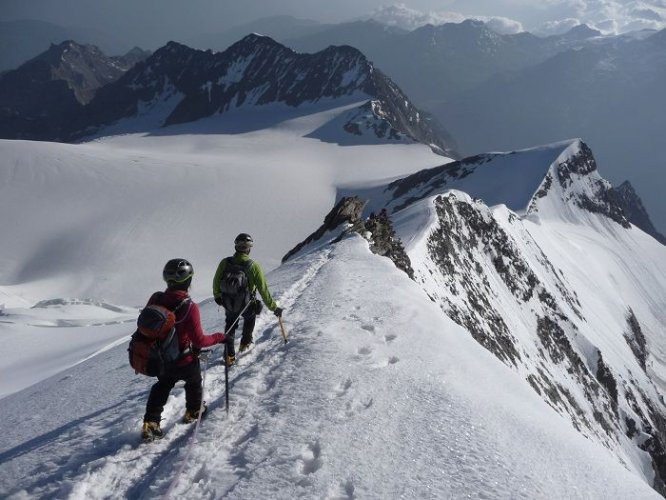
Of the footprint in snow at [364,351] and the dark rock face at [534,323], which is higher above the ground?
the footprint in snow at [364,351]

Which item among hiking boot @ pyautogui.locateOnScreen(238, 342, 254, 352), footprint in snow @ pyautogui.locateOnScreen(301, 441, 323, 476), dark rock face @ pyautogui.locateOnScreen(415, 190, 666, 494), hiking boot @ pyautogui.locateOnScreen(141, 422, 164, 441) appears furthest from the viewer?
dark rock face @ pyautogui.locateOnScreen(415, 190, 666, 494)

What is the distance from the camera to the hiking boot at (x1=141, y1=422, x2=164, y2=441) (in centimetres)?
557

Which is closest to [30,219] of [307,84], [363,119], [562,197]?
[562,197]

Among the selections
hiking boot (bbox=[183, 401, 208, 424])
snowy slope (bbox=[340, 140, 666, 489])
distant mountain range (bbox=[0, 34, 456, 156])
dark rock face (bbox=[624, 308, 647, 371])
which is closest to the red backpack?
hiking boot (bbox=[183, 401, 208, 424])

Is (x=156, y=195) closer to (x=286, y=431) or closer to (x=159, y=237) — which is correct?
(x=159, y=237)

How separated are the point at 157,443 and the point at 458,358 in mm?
5499

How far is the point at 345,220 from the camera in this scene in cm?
2559

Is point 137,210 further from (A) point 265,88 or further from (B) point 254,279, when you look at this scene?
(A) point 265,88

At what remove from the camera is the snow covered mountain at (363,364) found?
16.9 ft

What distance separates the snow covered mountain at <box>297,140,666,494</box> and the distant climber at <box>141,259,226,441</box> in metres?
13.2

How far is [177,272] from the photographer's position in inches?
221

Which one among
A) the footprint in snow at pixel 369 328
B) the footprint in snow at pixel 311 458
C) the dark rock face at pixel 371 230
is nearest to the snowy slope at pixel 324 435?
the footprint in snow at pixel 311 458

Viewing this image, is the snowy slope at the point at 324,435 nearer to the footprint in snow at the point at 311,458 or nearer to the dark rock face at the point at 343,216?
the footprint in snow at the point at 311,458

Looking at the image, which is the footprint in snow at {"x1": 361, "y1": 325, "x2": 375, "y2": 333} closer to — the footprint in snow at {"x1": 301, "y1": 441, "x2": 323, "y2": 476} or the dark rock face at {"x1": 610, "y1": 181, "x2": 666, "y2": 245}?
the footprint in snow at {"x1": 301, "y1": 441, "x2": 323, "y2": 476}
